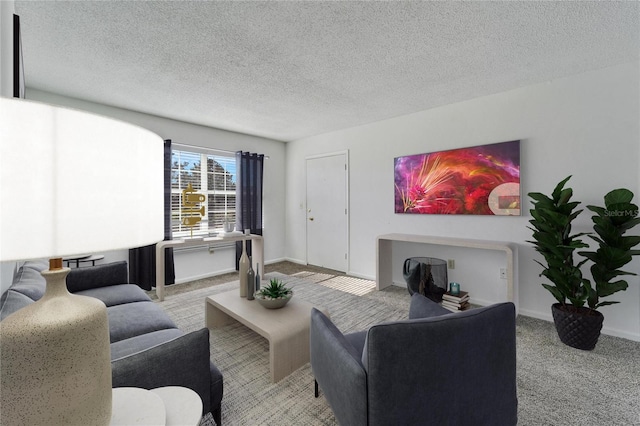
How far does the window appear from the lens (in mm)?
4004

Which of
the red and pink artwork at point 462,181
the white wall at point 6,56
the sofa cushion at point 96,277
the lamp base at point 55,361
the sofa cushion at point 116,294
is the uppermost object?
the white wall at point 6,56

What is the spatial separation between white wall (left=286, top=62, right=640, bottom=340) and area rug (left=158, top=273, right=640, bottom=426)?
1.94 ft

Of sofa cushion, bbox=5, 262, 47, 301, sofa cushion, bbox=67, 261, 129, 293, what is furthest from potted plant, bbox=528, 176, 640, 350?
sofa cushion, bbox=67, 261, 129, 293

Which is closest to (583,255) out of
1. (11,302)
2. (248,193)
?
(11,302)

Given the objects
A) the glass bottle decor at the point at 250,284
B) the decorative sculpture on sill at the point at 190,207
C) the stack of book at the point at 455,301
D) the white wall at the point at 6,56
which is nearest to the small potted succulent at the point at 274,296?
the glass bottle decor at the point at 250,284

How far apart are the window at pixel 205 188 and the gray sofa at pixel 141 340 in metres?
1.70

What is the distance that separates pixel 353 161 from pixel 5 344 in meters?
4.10

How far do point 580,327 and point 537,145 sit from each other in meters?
1.74

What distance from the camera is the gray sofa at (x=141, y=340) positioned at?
3.36 ft

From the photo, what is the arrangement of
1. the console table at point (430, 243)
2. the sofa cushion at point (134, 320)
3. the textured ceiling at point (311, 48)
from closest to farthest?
the sofa cushion at point (134, 320) < the textured ceiling at point (311, 48) < the console table at point (430, 243)

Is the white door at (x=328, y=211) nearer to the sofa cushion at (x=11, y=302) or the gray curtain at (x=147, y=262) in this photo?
the gray curtain at (x=147, y=262)

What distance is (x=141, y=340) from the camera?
4.84ft

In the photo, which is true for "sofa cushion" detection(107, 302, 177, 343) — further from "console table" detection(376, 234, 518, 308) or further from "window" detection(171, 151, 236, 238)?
"console table" detection(376, 234, 518, 308)

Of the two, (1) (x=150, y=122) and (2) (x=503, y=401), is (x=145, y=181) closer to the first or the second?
(2) (x=503, y=401)
